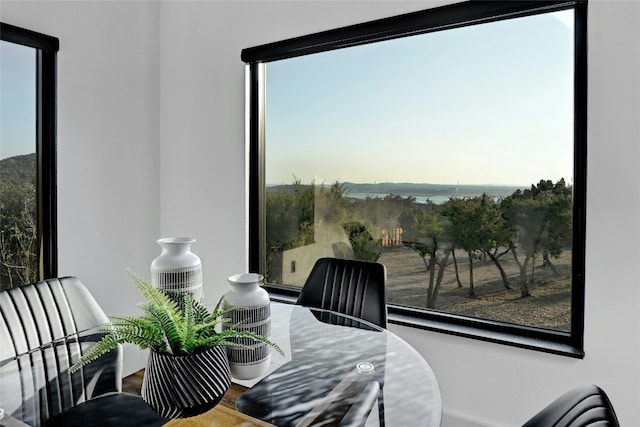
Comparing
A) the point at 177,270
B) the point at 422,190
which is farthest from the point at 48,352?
the point at 422,190

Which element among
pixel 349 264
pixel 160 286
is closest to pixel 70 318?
pixel 160 286

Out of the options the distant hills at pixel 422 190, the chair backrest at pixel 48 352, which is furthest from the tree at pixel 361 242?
the chair backrest at pixel 48 352

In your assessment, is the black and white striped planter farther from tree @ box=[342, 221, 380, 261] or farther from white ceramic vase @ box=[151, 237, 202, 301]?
tree @ box=[342, 221, 380, 261]

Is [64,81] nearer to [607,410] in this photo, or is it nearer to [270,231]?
[270,231]

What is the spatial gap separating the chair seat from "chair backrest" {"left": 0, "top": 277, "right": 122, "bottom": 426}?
0.04m

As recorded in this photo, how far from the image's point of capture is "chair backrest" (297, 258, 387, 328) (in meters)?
1.98

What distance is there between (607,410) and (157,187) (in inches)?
115

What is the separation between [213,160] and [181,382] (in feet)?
6.55

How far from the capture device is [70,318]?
5.82 feet

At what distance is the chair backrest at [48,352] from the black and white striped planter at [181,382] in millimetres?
516

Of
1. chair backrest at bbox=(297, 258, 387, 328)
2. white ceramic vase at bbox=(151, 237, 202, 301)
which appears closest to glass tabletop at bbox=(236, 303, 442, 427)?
chair backrest at bbox=(297, 258, 387, 328)

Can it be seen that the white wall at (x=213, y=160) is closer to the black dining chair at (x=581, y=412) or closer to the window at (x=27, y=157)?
the window at (x=27, y=157)

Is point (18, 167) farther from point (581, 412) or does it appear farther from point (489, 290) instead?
point (581, 412)

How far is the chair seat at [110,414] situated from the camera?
1367mm
